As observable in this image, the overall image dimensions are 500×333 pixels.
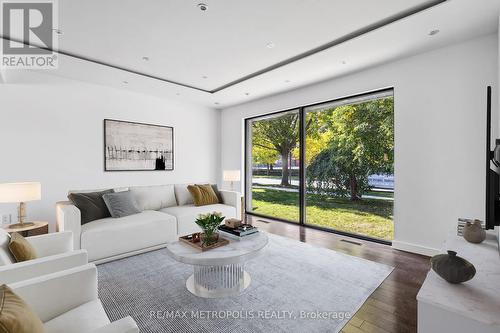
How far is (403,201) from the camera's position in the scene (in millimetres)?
3295

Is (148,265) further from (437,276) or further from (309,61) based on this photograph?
(309,61)

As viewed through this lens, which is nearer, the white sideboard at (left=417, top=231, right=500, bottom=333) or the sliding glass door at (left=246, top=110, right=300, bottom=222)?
the white sideboard at (left=417, top=231, right=500, bottom=333)

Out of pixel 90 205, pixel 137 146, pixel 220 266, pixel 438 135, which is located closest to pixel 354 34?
pixel 438 135

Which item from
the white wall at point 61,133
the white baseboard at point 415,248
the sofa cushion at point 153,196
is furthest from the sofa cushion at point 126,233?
the white baseboard at point 415,248

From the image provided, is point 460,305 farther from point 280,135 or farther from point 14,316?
point 280,135

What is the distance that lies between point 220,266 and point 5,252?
1.51m

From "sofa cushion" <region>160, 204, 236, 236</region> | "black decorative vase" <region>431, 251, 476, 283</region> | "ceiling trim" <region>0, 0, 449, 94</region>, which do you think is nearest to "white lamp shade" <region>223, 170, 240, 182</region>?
"sofa cushion" <region>160, 204, 236, 236</region>

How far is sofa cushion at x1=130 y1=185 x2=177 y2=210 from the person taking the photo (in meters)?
3.85

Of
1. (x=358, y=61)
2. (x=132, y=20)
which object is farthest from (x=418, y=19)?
(x=132, y=20)

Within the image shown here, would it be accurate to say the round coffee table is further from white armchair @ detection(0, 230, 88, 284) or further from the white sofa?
the white sofa

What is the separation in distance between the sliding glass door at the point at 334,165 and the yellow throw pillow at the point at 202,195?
1582mm

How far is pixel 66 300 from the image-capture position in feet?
4.40

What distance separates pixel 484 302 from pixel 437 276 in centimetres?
27

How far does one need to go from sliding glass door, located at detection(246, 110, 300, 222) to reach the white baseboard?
1.82 m
